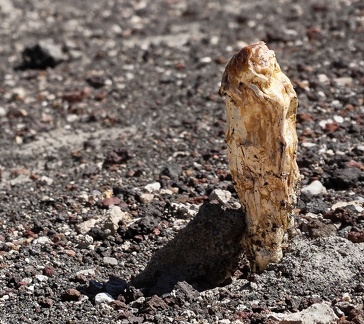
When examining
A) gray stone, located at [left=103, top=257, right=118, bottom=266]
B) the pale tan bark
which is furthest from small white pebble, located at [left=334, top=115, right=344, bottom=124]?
gray stone, located at [left=103, top=257, right=118, bottom=266]

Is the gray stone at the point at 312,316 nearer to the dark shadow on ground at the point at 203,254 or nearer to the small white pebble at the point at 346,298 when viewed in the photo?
the small white pebble at the point at 346,298

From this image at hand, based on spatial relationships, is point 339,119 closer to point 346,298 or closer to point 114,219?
point 114,219

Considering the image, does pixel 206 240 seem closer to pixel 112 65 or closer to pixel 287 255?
pixel 287 255

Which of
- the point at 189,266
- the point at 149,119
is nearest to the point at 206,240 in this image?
the point at 189,266

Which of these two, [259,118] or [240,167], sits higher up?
[259,118]

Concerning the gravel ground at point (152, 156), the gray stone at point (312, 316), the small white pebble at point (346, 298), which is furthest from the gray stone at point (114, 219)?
the small white pebble at point (346, 298)

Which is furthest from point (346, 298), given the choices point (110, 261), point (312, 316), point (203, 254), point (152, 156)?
point (152, 156)
